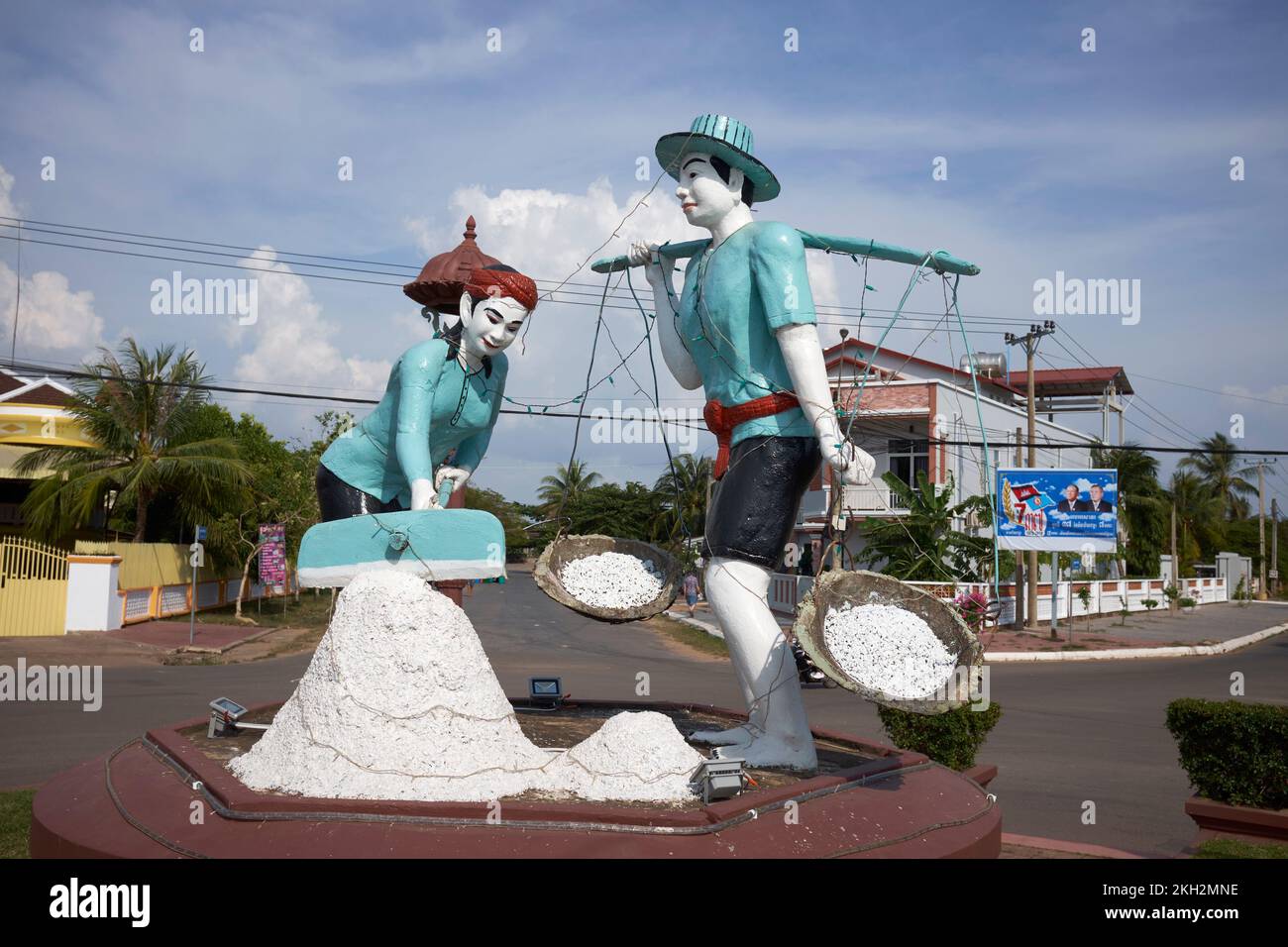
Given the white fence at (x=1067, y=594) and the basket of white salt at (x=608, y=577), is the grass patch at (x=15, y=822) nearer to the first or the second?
the basket of white salt at (x=608, y=577)

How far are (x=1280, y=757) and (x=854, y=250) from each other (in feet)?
10.8

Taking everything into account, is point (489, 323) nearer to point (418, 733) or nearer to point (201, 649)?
point (418, 733)

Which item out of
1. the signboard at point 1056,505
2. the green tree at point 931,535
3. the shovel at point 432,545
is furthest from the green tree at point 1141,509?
the shovel at point 432,545

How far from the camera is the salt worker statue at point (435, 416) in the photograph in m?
4.26

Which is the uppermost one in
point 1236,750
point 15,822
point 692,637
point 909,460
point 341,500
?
point 909,460

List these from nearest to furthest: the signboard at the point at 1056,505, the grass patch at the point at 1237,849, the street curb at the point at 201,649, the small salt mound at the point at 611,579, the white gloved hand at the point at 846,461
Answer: the white gloved hand at the point at 846,461 → the small salt mound at the point at 611,579 → the grass patch at the point at 1237,849 → the street curb at the point at 201,649 → the signboard at the point at 1056,505

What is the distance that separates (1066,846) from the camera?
4.85 metres

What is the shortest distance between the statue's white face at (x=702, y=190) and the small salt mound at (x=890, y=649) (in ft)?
5.76

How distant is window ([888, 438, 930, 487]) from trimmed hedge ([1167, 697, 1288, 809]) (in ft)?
66.3

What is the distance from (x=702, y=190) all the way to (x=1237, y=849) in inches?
158

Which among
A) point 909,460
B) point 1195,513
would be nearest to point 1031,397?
point 909,460

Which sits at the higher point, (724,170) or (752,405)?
(724,170)

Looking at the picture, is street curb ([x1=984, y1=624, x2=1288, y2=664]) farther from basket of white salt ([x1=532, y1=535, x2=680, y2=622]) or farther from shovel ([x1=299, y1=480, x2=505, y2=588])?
shovel ([x1=299, y1=480, x2=505, y2=588])

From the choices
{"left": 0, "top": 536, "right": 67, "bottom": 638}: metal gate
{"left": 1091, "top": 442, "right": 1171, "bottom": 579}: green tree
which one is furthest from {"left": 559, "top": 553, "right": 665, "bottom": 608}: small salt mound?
{"left": 1091, "top": 442, "right": 1171, "bottom": 579}: green tree
